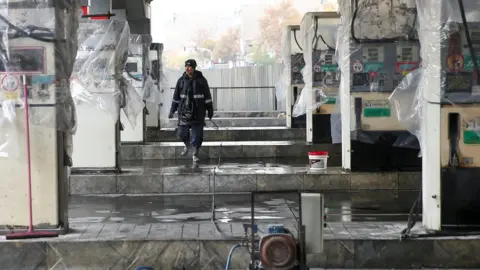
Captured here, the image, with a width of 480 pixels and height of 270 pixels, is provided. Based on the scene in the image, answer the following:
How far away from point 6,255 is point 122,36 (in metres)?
5.12

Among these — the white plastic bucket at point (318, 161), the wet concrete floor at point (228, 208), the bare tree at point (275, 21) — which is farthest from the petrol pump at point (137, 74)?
the bare tree at point (275, 21)

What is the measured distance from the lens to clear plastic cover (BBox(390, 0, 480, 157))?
7512 mm

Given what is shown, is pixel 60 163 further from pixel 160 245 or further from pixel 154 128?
pixel 154 128

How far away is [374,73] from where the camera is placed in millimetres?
11656

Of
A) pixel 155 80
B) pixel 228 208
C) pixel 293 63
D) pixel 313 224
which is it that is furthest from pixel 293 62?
pixel 313 224

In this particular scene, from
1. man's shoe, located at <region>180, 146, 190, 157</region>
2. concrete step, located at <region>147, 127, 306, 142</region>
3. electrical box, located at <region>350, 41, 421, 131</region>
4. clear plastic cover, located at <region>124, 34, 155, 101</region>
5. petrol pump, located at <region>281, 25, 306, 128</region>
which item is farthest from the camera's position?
petrol pump, located at <region>281, 25, 306, 128</region>

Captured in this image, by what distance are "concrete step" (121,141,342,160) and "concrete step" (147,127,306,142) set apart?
2.62m

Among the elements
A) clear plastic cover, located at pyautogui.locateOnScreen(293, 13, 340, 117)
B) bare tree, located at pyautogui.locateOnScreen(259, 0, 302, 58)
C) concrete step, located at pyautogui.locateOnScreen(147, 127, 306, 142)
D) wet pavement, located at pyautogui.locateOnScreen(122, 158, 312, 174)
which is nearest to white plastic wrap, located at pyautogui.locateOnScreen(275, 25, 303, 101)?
concrete step, located at pyautogui.locateOnScreen(147, 127, 306, 142)

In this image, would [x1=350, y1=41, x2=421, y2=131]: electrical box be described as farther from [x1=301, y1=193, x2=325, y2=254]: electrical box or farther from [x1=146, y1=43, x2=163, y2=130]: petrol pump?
[x1=146, y1=43, x2=163, y2=130]: petrol pump

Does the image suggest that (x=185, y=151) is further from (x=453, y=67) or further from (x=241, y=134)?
(x=453, y=67)

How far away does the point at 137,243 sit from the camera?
295 inches

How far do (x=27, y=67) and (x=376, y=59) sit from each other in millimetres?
5707

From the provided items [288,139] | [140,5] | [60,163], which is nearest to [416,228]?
[60,163]

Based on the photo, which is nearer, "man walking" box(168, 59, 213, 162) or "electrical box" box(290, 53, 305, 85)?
"man walking" box(168, 59, 213, 162)
